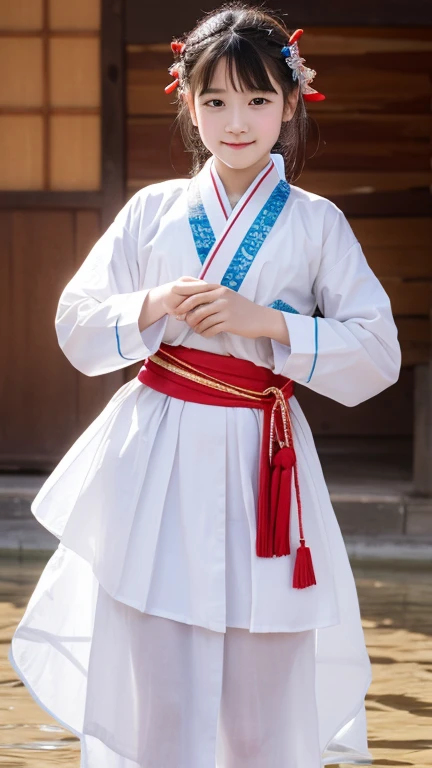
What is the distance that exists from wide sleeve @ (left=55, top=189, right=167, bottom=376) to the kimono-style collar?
0.37 ft

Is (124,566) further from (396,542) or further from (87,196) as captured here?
(87,196)

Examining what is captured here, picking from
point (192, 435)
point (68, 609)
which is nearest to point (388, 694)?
point (68, 609)

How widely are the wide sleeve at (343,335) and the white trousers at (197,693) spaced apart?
0.51 metres

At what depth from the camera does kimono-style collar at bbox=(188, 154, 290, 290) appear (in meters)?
2.34

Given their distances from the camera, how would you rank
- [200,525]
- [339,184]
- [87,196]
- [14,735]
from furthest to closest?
1. [339,184]
2. [87,196]
3. [14,735]
4. [200,525]

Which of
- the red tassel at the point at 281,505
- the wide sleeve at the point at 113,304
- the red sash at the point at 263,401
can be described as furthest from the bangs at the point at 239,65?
the red tassel at the point at 281,505

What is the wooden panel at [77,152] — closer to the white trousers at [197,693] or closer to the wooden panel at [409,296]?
the wooden panel at [409,296]

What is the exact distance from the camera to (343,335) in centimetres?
231

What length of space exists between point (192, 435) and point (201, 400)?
0.24ft

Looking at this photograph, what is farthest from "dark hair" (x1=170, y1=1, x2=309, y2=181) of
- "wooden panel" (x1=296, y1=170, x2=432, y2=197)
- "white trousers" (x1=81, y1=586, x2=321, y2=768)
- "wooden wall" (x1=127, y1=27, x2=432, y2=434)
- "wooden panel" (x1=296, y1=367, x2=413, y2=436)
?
"wooden panel" (x1=296, y1=367, x2=413, y2=436)

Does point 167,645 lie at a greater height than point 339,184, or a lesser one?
lesser

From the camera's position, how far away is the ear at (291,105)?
8.03ft

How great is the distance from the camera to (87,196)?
6684mm

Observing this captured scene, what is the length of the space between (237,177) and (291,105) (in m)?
0.18
